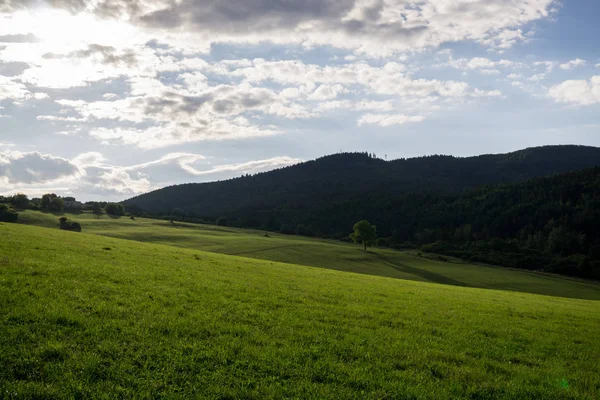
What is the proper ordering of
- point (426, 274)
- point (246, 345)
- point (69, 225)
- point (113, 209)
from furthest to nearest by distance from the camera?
point (113, 209) → point (69, 225) → point (426, 274) → point (246, 345)

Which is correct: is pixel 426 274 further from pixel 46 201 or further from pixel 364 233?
pixel 46 201

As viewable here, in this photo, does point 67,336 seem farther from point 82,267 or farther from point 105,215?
point 105,215

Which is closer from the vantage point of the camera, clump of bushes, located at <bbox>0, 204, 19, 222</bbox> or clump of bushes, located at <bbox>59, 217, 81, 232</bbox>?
clump of bushes, located at <bbox>0, 204, 19, 222</bbox>

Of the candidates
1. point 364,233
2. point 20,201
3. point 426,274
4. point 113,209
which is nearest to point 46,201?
point 20,201

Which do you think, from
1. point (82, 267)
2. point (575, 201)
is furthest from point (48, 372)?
point (575, 201)

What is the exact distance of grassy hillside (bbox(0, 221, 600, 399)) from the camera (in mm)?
9750

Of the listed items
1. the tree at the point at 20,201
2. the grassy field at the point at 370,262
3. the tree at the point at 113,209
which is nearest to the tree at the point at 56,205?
the tree at the point at 20,201

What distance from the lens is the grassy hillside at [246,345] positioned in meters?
9.75

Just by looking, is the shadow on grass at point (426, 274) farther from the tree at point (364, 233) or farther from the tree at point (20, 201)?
the tree at point (20, 201)

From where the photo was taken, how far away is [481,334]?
56.8ft

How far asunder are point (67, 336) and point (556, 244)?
18314 centimetres

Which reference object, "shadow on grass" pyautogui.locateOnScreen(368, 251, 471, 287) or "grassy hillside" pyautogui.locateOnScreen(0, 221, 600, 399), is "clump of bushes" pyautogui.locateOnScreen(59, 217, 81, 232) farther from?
"grassy hillside" pyautogui.locateOnScreen(0, 221, 600, 399)

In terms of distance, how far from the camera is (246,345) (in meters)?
12.2

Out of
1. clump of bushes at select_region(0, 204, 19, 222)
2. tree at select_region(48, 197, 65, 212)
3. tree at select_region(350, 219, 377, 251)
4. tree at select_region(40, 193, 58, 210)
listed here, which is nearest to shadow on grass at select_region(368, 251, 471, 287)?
tree at select_region(350, 219, 377, 251)
